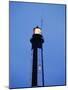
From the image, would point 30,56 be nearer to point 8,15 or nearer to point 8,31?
point 8,31

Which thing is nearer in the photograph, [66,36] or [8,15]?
[8,15]

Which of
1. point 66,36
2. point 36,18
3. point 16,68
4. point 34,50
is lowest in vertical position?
point 16,68

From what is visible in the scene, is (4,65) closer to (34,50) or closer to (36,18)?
(34,50)

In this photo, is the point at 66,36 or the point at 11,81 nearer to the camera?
the point at 11,81

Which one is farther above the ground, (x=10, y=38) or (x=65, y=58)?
(x=10, y=38)

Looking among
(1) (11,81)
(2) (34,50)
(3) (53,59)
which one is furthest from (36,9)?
(1) (11,81)

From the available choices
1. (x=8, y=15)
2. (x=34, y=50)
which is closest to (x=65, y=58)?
(x=34, y=50)
